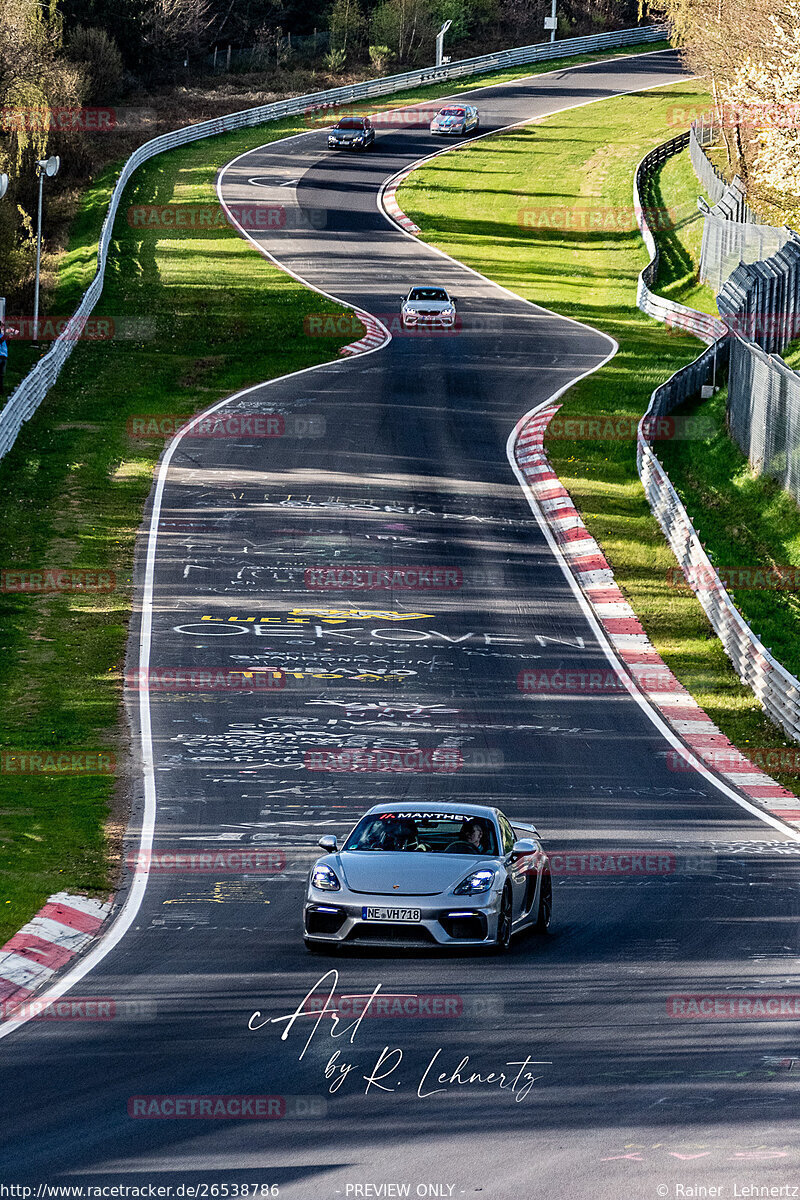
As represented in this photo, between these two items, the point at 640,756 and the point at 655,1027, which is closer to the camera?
the point at 655,1027

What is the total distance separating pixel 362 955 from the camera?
39.3 feet

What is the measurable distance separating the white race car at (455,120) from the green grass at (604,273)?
5.89 feet

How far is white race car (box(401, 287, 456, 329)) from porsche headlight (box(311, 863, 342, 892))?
37.6 m

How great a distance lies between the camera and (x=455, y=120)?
7794 centimetres

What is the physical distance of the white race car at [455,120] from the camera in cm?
7800

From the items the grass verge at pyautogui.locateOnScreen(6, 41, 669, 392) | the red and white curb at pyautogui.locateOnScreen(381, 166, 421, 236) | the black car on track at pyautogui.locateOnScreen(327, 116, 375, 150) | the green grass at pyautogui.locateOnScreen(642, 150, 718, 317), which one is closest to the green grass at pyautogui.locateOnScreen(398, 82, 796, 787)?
the green grass at pyautogui.locateOnScreen(642, 150, 718, 317)

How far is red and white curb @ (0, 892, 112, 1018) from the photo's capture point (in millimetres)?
11484

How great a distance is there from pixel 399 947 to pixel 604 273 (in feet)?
157

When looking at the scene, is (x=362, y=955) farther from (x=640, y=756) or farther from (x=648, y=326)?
(x=648, y=326)

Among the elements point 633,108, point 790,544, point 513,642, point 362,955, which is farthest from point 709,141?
point 362,955

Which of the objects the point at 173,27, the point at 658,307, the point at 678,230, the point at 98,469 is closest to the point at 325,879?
the point at 98,469

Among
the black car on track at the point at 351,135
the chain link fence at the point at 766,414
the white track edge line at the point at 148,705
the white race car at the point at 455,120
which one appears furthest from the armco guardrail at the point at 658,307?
the black car on track at the point at 351,135

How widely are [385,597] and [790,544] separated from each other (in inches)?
309

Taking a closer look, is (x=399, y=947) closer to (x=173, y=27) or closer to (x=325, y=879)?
(x=325, y=879)
